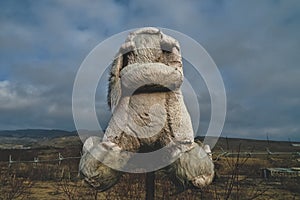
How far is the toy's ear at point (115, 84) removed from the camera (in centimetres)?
278

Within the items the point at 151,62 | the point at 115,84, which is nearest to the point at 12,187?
the point at 115,84

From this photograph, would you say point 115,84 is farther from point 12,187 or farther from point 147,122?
point 12,187

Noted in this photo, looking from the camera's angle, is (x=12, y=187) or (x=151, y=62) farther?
(x=12, y=187)

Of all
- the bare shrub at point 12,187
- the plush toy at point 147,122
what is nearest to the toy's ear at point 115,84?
the plush toy at point 147,122

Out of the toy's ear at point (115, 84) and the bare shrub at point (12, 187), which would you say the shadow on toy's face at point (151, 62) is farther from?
the bare shrub at point (12, 187)

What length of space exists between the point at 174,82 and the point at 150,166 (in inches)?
24.4

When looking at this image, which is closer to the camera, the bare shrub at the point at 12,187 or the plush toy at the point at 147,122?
the plush toy at the point at 147,122

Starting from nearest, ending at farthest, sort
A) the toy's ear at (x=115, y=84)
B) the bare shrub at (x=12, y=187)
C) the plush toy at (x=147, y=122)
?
the plush toy at (x=147, y=122) → the toy's ear at (x=115, y=84) → the bare shrub at (x=12, y=187)

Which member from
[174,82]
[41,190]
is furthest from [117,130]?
[41,190]

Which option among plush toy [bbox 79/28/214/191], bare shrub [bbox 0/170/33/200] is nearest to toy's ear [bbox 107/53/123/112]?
plush toy [bbox 79/28/214/191]

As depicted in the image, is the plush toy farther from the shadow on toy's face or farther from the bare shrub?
the bare shrub

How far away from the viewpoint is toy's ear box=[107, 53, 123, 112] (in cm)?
278

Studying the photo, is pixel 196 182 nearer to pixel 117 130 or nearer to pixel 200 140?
pixel 200 140

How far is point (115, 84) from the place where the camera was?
110 inches
